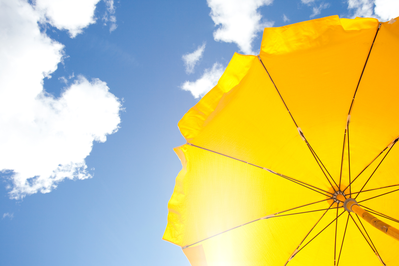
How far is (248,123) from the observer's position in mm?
2121

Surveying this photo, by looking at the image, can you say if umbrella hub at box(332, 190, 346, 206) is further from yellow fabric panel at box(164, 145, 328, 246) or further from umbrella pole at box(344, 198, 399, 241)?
yellow fabric panel at box(164, 145, 328, 246)

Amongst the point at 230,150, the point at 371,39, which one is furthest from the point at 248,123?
the point at 371,39

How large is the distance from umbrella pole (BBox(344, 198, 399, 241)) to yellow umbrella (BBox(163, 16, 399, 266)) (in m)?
0.02

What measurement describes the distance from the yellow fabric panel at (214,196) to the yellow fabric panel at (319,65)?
81 cm

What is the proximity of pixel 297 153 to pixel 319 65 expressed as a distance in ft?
3.14

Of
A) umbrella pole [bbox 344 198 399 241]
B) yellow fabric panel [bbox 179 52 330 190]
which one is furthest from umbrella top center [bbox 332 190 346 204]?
yellow fabric panel [bbox 179 52 330 190]

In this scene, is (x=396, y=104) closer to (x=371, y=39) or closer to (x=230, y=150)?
(x=371, y=39)

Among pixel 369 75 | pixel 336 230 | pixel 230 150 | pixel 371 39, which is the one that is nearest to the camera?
pixel 371 39

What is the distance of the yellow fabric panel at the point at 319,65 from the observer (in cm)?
182

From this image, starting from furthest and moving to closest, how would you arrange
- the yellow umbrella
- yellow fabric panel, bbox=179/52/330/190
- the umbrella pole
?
1. yellow fabric panel, bbox=179/52/330/190
2. the yellow umbrella
3. the umbrella pole

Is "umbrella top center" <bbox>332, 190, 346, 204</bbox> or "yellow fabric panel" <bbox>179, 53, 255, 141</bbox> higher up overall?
"yellow fabric panel" <bbox>179, 53, 255, 141</bbox>

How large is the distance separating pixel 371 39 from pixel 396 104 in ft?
2.30

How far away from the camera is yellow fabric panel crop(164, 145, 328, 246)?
88.7 inches

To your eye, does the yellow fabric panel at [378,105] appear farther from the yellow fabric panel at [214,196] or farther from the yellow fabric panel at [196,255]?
the yellow fabric panel at [196,255]
